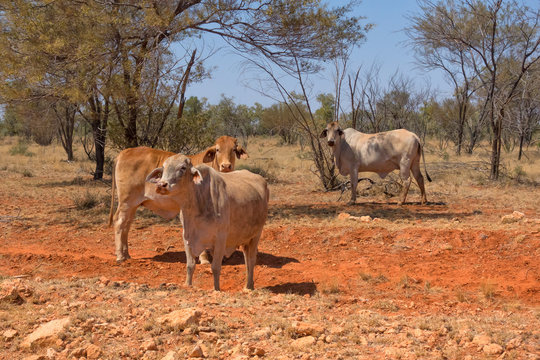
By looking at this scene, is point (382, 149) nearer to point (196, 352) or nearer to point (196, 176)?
point (196, 176)

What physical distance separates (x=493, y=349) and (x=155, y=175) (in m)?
A: 3.96

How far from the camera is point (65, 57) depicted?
41.9 feet

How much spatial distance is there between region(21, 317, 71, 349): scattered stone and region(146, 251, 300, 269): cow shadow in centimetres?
436

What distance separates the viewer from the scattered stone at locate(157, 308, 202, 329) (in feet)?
15.1

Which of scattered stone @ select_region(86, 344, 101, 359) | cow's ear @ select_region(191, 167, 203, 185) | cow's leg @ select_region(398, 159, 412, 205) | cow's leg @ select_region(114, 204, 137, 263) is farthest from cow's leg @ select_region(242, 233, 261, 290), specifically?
cow's leg @ select_region(398, 159, 412, 205)

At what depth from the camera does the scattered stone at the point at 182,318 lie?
15.1ft

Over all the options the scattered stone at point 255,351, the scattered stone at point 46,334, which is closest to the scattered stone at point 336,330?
the scattered stone at point 255,351

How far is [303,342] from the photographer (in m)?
4.45

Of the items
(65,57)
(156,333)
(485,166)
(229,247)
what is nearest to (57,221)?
(65,57)

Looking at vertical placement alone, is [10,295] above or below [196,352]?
above

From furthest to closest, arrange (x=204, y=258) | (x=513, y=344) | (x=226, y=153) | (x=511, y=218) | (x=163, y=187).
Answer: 1. (x=511, y=218)
2. (x=226, y=153)
3. (x=204, y=258)
4. (x=163, y=187)
5. (x=513, y=344)

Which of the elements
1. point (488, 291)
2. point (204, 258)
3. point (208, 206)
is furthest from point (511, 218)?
point (208, 206)

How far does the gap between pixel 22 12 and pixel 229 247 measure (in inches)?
335

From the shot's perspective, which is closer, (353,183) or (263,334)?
(263,334)
